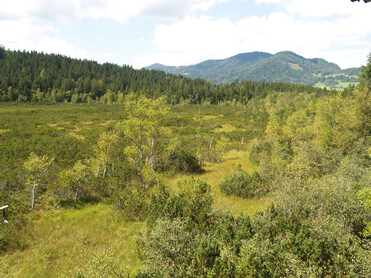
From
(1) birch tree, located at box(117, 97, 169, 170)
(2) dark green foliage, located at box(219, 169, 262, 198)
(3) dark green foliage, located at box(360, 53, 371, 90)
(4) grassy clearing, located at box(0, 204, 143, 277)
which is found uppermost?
(3) dark green foliage, located at box(360, 53, 371, 90)

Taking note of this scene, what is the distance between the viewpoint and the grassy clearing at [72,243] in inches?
367

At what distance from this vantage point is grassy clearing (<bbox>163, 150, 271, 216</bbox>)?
1436 centimetres

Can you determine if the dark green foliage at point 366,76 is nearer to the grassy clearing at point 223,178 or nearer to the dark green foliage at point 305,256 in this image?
the grassy clearing at point 223,178

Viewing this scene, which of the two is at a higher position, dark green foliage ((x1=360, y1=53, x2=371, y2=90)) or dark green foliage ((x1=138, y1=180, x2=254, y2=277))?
dark green foliage ((x1=360, y1=53, x2=371, y2=90))

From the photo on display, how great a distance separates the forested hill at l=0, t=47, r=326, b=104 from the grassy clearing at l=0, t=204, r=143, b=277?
295 ft

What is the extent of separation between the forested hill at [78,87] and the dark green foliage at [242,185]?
288 ft

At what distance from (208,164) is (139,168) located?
11020 mm

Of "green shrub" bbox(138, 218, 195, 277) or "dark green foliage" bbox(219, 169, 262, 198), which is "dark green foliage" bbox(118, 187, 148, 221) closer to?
"green shrub" bbox(138, 218, 195, 277)

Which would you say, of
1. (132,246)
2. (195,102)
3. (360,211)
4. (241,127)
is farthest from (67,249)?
(195,102)

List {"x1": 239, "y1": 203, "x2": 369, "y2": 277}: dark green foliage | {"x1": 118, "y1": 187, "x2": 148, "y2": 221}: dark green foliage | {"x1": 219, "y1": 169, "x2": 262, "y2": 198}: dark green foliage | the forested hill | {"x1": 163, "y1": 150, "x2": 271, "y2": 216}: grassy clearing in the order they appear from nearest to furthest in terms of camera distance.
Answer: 1. {"x1": 239, "y1": 203, "x2": 369, "y2": 277}: dark green foliage
2. {"x1": 118, "y1": 187, "x2": 148, "y2": 221}: dark green foliage
3. {"x1": 163, "y1": 150, "x2": 271, "y2": 216}: grassy clearing
4. {"x1": 219, "y1": 169, "x2": 262, "y2": 198}: dark green foliage
5. the forested hill

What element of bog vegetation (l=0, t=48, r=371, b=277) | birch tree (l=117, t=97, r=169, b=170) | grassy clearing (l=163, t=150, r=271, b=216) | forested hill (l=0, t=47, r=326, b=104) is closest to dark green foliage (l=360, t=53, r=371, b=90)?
bog vegetation (l=0, t=48, r=371, b=277)

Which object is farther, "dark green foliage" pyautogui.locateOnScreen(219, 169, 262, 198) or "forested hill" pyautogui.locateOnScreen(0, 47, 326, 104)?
"forested hill" pyautogui.locateOnScreen(0, 47, 326, 104)

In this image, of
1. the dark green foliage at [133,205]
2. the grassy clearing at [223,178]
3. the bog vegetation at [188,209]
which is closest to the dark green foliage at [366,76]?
the bog vegetation at [188,209]

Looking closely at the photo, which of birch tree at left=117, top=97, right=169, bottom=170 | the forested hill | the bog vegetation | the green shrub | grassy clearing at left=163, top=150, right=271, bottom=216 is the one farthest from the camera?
the forested hill
